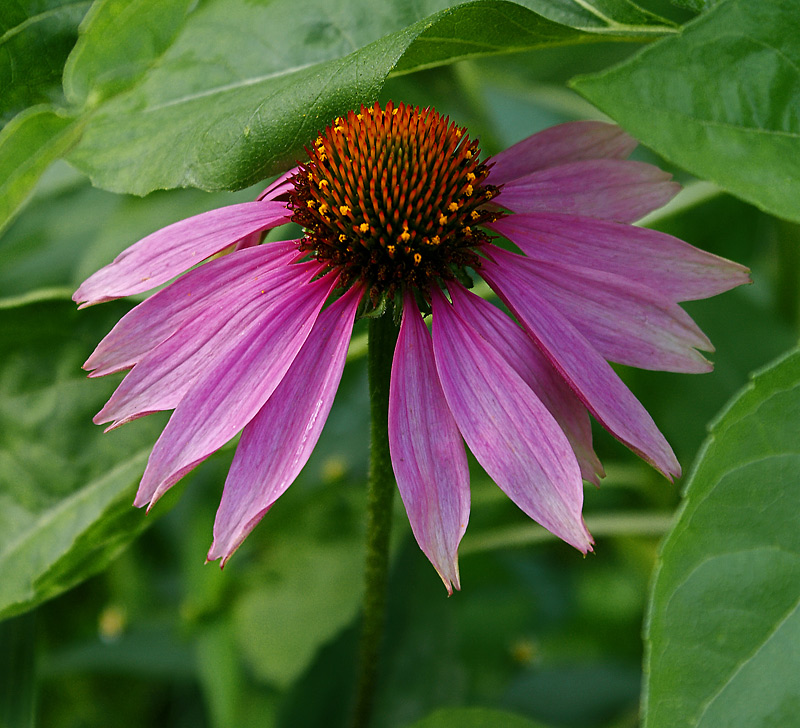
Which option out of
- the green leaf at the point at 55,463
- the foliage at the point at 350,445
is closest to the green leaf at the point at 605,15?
the foliage at the point at 350,445

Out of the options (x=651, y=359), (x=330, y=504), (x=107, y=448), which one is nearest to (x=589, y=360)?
(x=651, y=359)

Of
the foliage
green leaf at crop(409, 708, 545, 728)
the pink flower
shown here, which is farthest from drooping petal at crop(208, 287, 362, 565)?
green leaf at crop(409, 708, 545, 728)

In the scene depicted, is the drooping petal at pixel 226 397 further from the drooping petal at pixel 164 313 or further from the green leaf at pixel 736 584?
the green leaf at pixel 736 584

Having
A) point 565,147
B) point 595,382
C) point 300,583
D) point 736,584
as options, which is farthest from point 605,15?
point 300,583

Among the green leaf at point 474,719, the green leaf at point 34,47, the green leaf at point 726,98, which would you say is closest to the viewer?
the green leaf at point 726,98

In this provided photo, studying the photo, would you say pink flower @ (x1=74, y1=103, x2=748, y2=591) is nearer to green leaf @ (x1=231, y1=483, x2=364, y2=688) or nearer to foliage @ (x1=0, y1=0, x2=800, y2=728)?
foliage @ (x1=0, y1=0, x2=800, y2=728)

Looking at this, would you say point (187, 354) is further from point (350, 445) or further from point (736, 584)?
point (350, 445)
